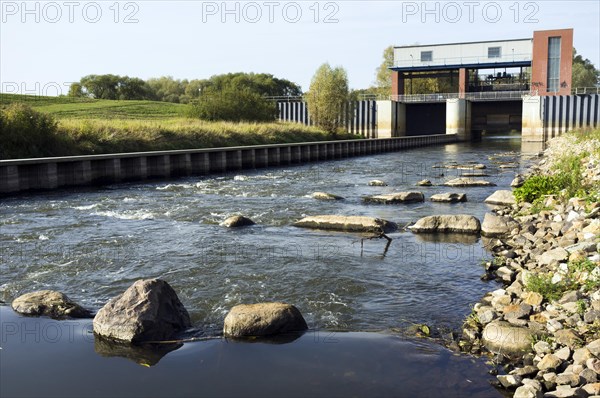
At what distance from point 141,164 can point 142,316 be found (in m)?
23.3

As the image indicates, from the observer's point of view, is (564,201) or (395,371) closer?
(395,371)

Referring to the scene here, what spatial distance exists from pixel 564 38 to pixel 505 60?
23.8 feet

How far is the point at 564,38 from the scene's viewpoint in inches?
2751

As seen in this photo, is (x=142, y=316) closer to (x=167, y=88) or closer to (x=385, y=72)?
(x=385, y=72)

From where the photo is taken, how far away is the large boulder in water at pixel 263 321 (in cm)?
758

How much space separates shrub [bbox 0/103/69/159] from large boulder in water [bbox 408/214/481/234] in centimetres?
2071

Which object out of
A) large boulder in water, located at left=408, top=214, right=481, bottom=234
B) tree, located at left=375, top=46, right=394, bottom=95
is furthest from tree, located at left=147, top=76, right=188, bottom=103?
large boulder in water, located at left=408, top=214, right=481, bottom=234

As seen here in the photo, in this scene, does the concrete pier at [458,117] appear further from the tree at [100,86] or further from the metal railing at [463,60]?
the tree at [100,86]

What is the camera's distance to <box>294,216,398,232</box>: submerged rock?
14648 millimetres

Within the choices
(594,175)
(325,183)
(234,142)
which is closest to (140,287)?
(594,175)

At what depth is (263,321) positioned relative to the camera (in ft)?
25.0

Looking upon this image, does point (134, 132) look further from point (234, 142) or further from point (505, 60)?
point (505, 60)

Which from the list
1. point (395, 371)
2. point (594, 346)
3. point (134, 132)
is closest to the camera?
point (594, 346)

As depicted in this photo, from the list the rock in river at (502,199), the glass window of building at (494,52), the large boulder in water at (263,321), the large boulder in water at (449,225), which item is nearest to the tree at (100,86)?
the glass window of building at (494,52)
